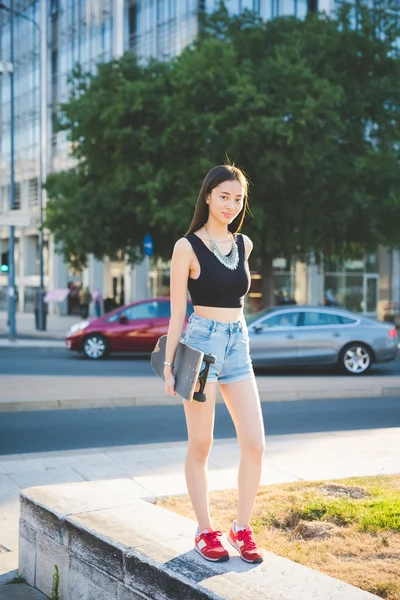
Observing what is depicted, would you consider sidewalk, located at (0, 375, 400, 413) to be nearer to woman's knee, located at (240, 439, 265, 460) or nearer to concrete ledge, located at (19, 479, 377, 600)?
concrete ledge, located at (19, 479, 377, 600)

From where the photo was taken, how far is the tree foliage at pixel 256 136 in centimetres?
2278

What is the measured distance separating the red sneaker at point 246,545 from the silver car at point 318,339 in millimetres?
11456

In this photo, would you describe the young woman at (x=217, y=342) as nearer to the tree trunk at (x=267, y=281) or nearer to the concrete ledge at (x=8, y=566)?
the concrete ledge at (x=8, y=566)

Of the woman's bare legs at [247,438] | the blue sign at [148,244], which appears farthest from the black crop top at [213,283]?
the blue sign at [148,244]

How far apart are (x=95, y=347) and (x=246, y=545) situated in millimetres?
15390

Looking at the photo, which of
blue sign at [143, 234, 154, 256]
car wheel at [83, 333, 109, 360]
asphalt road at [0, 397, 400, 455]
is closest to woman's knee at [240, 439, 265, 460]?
asphalt road at [0, 397, 400, 455]

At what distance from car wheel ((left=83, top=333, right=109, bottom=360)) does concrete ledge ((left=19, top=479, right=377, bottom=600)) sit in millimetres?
14000

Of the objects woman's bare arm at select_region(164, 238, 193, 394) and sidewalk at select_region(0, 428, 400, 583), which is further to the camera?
sidewalk at select_region(0, 428, 400, 583)

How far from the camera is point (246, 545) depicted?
3670 millimetres

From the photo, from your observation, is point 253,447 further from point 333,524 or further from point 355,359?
point 355,359

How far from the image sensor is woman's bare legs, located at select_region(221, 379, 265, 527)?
3.88 meters

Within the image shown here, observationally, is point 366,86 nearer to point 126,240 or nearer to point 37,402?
point 126,240

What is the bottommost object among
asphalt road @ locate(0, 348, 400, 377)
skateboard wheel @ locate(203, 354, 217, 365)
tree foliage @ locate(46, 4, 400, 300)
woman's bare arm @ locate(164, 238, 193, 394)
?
asphalt road @ locate(0, 348, 400, 377)

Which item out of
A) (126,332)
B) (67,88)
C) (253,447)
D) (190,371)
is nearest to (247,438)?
(253,447)
